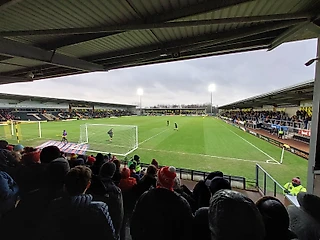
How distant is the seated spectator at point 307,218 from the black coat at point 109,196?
1.81 metres

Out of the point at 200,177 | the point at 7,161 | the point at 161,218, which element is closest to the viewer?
the point at 161,218

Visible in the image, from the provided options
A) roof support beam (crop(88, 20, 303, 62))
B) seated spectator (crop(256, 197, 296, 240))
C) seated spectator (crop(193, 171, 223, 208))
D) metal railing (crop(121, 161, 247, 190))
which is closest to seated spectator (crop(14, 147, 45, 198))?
seated spectator (crop(193, 171, 223, 208))

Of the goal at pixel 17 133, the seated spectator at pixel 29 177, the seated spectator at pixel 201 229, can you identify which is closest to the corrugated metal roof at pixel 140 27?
the seated spectator at pixel 29 177

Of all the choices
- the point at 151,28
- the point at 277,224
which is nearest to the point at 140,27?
the point at 151,28

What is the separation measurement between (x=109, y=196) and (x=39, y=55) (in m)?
4.16

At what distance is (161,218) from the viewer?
4.93 feet

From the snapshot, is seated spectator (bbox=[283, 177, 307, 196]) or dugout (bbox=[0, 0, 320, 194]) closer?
dugout (bbox=[0, 0, 320, 194])

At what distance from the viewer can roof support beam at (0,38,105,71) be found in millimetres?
4051

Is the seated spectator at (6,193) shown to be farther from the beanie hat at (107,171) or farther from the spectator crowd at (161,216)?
the beanie hat at (107,171)

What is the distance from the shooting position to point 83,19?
11.1ft

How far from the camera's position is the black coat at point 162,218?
1486mm

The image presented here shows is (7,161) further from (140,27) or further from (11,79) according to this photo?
(11,79)

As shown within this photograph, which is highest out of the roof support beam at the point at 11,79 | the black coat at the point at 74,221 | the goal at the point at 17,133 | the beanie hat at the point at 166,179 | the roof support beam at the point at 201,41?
the roof support beam at the point at 201,41

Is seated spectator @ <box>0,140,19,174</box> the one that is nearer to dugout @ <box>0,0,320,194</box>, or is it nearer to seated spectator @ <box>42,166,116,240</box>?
dugout @ <box>0,0,320,194</box>
